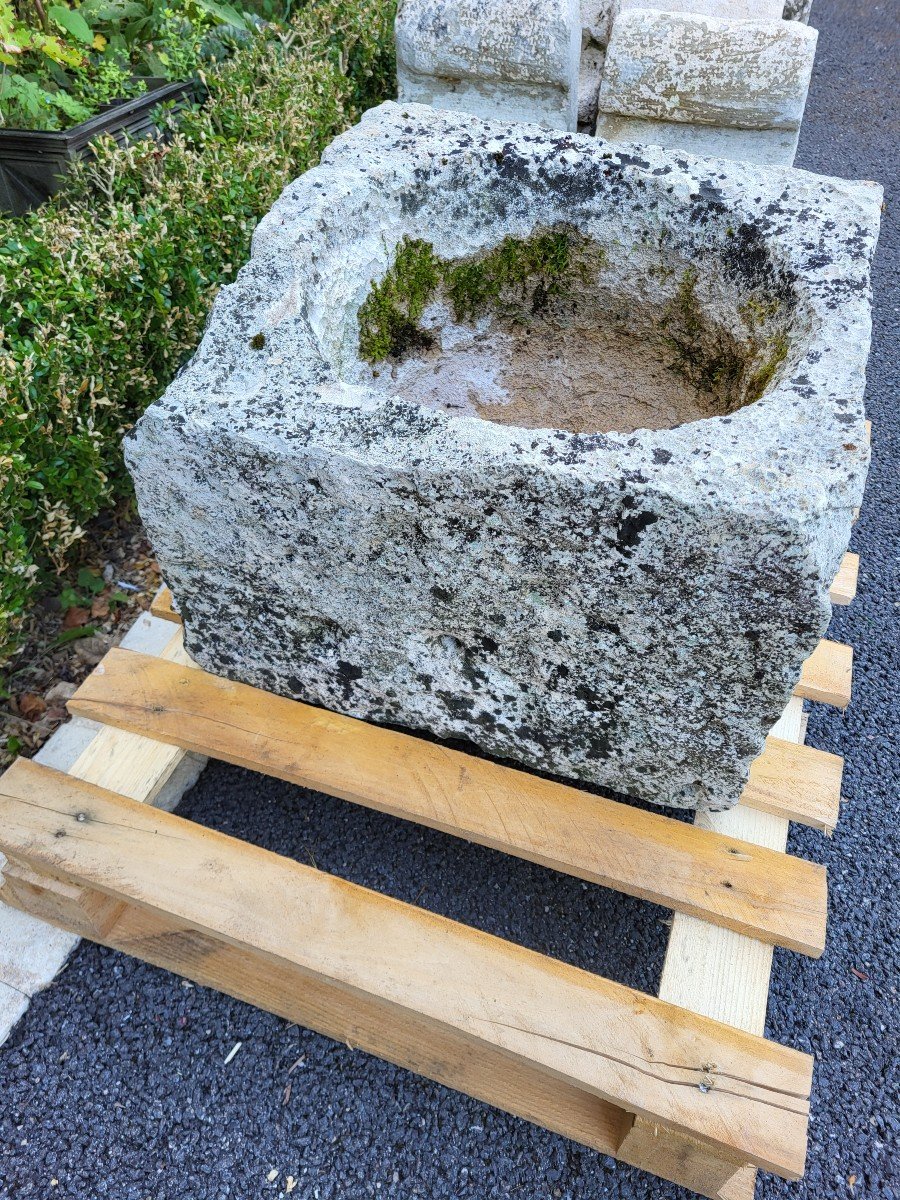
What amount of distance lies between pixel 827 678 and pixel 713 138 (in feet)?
7.02

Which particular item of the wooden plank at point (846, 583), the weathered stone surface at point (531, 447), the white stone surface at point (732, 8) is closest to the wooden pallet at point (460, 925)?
the weathered stone surface at point (531, 447)

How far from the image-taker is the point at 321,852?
1.94 meters

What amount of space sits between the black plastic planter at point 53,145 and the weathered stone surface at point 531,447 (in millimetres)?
1315

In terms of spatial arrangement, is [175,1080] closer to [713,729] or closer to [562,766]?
[562,766]

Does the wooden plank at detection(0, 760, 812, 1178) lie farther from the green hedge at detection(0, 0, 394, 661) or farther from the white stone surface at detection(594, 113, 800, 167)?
the white stone surface at detection(594, 113, 800, 167)

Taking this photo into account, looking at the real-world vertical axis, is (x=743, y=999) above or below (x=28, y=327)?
below

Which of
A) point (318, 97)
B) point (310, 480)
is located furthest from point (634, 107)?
point (310, 480)

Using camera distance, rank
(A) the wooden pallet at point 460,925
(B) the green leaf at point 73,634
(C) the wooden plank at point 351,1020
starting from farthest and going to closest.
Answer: (B) the green leaf at point 73,634, (C) the wooden plank at point 351,1020, (A) the wooden pallet at point 460,925

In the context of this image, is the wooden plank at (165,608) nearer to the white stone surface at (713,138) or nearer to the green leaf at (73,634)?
the green leaf at (73,634)

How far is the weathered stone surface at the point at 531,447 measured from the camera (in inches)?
51.4

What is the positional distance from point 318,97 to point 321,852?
8.39 ft

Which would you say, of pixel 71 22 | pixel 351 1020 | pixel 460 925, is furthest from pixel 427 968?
pixel 71 22

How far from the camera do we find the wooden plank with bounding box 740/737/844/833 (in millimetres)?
1706

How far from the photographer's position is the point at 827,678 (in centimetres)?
195
